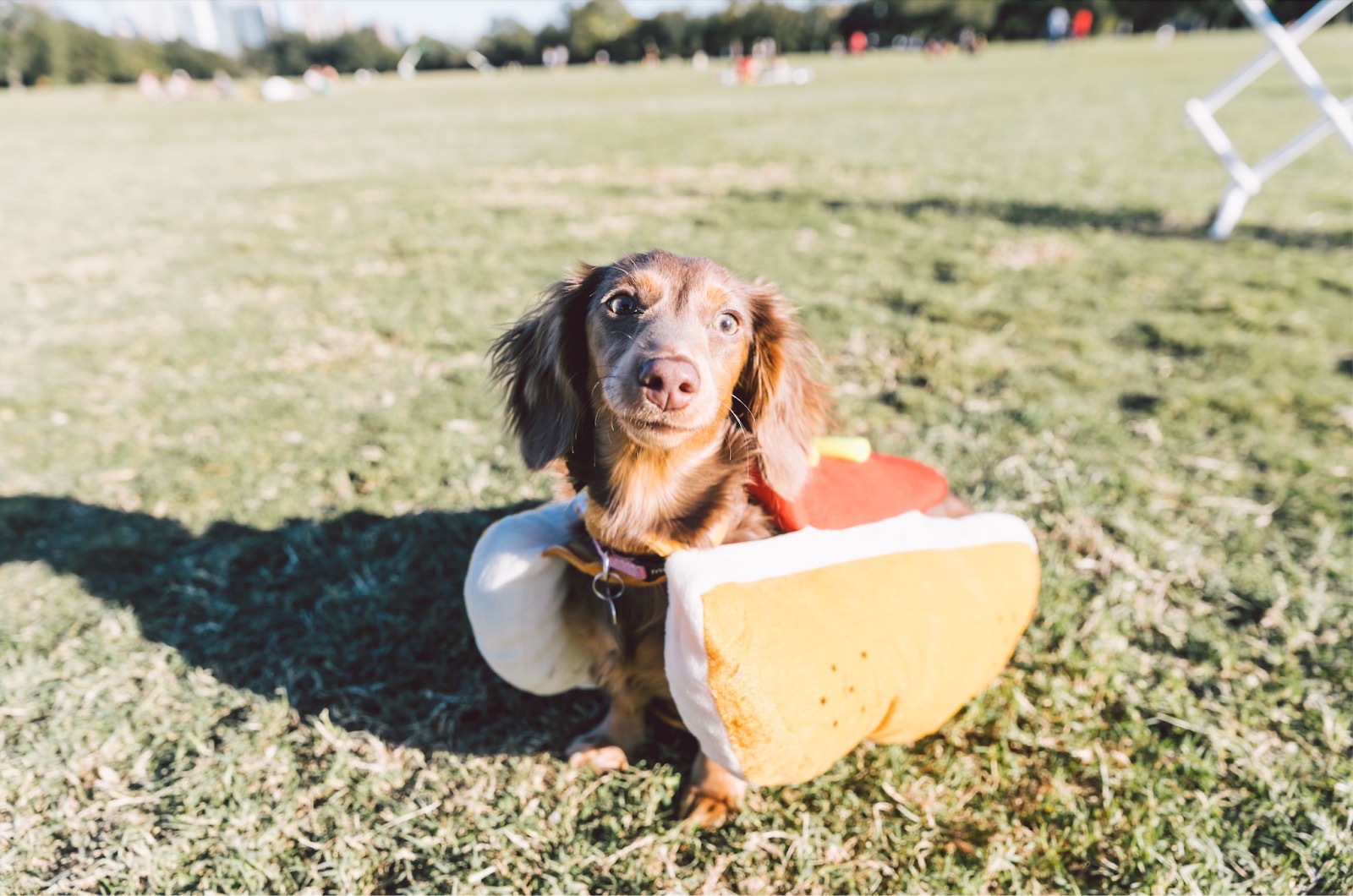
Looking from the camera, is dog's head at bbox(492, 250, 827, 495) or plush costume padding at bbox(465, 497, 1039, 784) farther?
dog's head at bbox(492, 250, 827, 495)

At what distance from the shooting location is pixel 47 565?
3117 mm

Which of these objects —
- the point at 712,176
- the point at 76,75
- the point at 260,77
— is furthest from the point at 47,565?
the point at 260,77

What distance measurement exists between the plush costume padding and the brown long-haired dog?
0.17 meters

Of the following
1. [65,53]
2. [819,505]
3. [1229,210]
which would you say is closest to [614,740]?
[819,505]

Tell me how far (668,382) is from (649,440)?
0.66ft

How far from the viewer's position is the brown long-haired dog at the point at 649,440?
2148mm

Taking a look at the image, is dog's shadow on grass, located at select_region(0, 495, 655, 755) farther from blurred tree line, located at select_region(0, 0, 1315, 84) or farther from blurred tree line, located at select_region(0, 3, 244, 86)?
blurred tree line, located at select_region(0, 3, 244, 86)

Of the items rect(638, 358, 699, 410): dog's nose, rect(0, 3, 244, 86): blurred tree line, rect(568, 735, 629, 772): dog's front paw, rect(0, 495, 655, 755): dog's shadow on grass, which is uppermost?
rect(0, 3, 244, 86): blurred tree line

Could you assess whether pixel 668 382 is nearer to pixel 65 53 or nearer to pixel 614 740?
pixel 614 740

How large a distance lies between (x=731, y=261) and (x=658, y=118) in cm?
1479

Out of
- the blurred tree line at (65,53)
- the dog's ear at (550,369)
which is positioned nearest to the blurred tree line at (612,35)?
the blurred tree line at (65,53)

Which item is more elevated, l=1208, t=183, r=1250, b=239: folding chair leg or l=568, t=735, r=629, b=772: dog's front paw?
l=1208, t=183, r=1250, b=239: folding chair leg

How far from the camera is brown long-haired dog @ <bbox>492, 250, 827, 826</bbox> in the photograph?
2148mm

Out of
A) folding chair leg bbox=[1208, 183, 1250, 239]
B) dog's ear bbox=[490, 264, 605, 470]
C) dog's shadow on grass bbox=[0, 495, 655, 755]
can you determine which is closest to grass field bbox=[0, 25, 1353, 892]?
dog's shadow on grass bbox=[0, 495, 655, 755]
